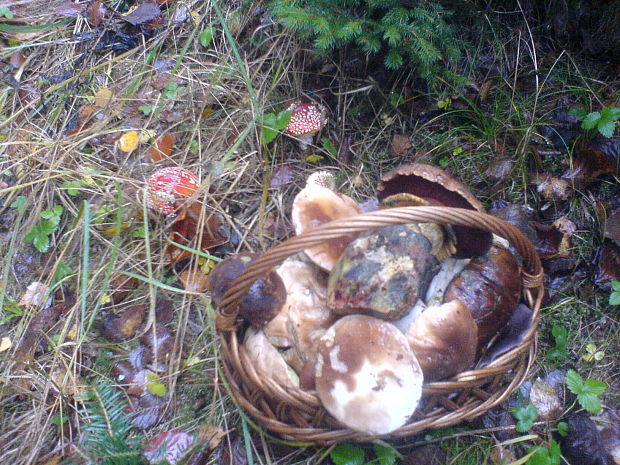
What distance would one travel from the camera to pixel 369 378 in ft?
5.17

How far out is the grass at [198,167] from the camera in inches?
89.0

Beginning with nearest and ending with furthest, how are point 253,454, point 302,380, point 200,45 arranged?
point 302,380 < point 253,454 < point 200,45

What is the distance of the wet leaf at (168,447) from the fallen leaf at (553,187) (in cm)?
223

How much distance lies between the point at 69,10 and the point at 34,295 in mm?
2372

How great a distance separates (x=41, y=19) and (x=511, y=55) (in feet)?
11.8

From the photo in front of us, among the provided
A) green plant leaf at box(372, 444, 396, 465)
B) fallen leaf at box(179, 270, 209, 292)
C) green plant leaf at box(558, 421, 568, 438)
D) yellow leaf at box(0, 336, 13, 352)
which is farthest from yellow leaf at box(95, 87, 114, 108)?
green plant leaf at box(558, 421, 568, 438)

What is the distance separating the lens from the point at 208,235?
262 cm

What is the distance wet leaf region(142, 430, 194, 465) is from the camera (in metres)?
1.96

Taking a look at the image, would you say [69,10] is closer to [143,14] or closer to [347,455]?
[143,14]

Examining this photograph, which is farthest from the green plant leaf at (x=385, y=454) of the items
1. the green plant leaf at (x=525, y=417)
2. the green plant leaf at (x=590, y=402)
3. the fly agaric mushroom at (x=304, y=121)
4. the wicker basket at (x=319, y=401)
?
the fly agaric mushroom at (x=304, y=121)

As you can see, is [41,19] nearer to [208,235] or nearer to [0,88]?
[0,88]

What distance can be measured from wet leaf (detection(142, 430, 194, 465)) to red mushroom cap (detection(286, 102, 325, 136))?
1.71 metres

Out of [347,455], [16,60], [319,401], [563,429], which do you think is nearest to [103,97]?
[16,60]

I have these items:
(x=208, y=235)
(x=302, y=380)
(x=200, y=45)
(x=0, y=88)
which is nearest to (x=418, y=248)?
(x=302, y=380)
